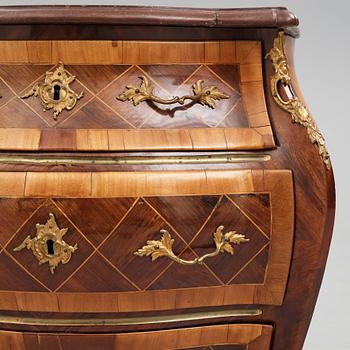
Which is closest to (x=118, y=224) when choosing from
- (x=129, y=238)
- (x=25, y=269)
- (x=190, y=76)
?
(x=129, y=238)

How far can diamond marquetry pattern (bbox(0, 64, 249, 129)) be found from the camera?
124 centimetres

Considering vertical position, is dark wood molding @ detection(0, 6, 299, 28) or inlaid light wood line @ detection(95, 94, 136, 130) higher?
dark wood molding @ detection(0, 6, 299, 28)

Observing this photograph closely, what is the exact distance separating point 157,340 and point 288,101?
1.55 feet

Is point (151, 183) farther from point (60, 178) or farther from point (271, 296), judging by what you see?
point (271, 296)

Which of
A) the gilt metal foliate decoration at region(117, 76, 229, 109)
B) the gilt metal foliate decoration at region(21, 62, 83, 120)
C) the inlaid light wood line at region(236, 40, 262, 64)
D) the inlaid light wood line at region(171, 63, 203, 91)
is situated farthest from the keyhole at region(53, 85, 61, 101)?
the inlaid light wood line at region(236, 40, 262, 64)

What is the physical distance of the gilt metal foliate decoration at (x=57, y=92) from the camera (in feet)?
4.08

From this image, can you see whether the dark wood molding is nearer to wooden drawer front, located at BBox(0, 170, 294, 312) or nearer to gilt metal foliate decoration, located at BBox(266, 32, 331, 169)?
gilt metal foliate decoration, located at BBox(266, 32, 331, 169)

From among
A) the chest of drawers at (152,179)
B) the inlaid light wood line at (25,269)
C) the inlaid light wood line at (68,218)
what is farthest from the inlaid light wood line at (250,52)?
the inlaid light wood line at (25,269)

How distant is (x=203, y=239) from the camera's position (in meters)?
1.24

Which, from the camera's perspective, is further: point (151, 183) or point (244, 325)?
point (244, 325)

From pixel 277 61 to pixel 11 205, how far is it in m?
0.52

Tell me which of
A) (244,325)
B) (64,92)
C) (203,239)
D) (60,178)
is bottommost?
(244,325)

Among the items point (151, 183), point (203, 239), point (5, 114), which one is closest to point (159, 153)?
point (151, 183)

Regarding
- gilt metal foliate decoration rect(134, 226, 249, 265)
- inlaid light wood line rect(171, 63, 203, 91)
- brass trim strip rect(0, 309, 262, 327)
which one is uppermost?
inlaid light wood line rect(171, 63, 203, 91)
